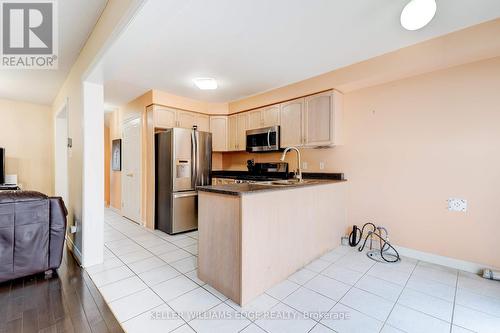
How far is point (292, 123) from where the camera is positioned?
3.67 m

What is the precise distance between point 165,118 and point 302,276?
3.35 metres

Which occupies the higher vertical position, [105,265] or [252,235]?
[252,235]

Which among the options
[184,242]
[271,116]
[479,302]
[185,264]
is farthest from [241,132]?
[479,302]

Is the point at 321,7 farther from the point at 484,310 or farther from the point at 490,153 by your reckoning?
the point at 484,310

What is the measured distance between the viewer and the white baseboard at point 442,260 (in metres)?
2.37

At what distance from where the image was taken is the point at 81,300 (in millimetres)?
1871

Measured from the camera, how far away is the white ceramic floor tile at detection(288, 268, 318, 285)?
7.23 ft

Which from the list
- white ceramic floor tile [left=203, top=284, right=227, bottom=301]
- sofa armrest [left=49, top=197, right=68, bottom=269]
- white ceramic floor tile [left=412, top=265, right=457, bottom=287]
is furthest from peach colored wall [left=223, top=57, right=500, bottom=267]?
sofa armrest [left=49, top=197, right=68, bottom=269]

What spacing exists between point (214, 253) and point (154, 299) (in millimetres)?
606

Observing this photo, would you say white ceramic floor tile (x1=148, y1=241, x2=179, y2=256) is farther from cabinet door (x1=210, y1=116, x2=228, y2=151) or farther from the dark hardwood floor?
cabinet door (x1=210, y1=116, x2=228, y2=151)

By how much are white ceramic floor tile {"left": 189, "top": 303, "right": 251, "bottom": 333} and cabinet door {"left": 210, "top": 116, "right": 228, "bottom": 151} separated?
3.41 m

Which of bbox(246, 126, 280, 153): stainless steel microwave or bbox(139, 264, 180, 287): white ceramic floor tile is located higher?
bbox(246, 126, 280, 153): stainless steel microwave

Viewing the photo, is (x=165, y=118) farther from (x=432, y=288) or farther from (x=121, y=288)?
(x=432, y=288)

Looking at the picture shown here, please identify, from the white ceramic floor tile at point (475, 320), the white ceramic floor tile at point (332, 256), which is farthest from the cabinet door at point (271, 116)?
the white ceramic floor tile at point (475, 320)
